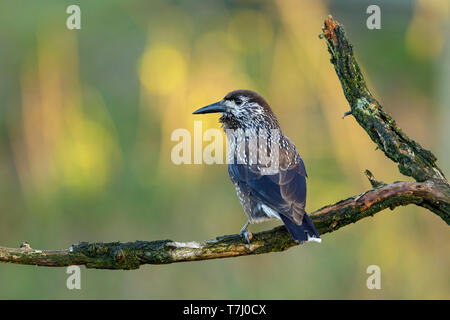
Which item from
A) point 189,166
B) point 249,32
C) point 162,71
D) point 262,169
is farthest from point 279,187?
point 249,32

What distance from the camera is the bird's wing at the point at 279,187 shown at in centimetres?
406

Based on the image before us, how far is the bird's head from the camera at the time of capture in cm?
511

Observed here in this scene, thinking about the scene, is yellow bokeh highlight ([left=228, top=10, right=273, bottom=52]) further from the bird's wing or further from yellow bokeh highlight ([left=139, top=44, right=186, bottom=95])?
the bird's wing

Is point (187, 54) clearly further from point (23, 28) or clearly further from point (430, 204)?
point (430, 204)

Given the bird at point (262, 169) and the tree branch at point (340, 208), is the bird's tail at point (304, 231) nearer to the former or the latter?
the bird at point (262, 169)

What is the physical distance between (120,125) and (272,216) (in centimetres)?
526

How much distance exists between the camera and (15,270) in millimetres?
6797

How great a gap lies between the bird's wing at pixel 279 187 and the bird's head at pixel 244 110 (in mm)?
565

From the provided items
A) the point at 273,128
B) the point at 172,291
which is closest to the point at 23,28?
the point at 172,291

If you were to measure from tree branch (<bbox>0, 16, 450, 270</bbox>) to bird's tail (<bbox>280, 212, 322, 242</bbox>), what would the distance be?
0.13 m

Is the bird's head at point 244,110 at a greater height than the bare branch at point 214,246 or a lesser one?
greater

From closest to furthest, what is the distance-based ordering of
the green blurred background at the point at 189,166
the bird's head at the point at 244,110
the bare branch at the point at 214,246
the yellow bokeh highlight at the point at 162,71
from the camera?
the bare branch at the point at 214,246
the bird's head at the point at 244,110
the green blurred background at the point at 189,166
the yellow bokeh highlight at the point at 162,71

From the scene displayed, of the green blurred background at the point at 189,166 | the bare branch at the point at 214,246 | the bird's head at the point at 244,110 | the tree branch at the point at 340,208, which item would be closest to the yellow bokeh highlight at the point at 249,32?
the green blurred background at the point at 189,166

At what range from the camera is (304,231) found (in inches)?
150
